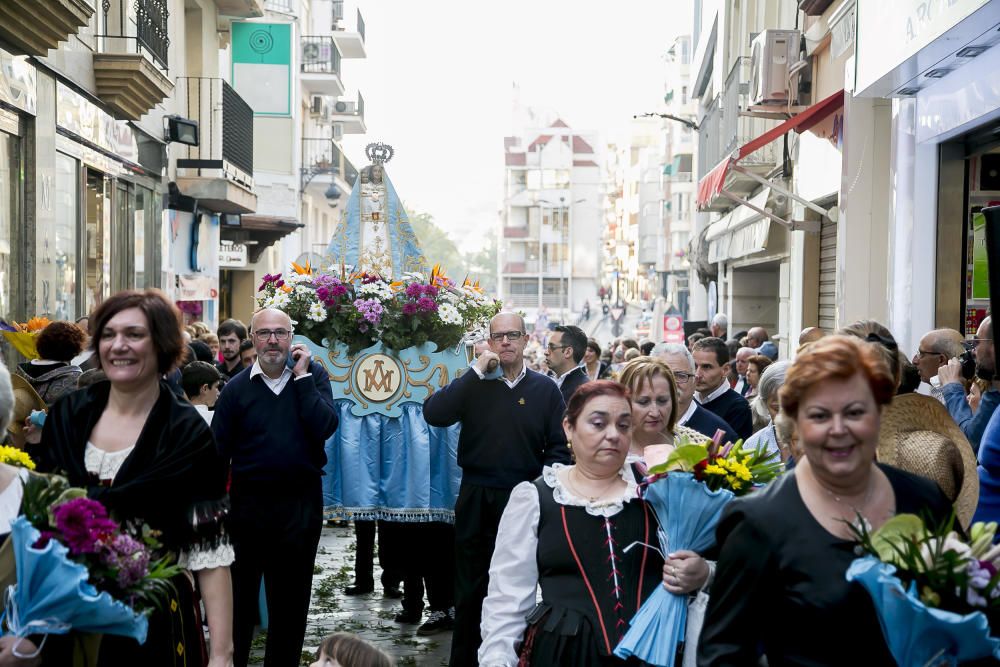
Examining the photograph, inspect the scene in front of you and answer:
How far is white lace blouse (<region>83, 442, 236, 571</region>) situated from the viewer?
151 inches

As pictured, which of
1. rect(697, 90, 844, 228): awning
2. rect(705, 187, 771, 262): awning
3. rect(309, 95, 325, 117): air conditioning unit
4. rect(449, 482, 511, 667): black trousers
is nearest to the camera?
rect(449, 482, 511, 667): black trousers

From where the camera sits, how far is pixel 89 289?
1466cm

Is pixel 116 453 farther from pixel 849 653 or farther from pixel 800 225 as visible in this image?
pixel 800 225

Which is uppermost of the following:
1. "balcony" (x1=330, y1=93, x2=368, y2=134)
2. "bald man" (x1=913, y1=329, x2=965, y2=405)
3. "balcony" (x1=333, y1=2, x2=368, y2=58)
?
"balcony" (x1=333, y1=2, x2=368, y2=58)

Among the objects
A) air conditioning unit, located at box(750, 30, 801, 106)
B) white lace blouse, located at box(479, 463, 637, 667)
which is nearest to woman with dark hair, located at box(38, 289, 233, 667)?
white lace blouse, located at box(479, 463, 637, 667)

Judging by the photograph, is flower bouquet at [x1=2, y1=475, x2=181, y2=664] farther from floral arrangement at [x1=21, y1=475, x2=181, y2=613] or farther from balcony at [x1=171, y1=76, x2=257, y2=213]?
balcony at [x1=171, y1=76, x2=257, y2=213]

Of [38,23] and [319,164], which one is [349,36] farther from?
[38,23]

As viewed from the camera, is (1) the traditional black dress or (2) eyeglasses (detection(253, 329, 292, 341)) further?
(2) eyeglasses (detection(253, 329, 292, 341))

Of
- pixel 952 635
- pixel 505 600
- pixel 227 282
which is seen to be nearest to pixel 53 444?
pixel 505 600

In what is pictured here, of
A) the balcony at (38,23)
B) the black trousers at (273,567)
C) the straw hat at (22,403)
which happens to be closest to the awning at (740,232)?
the balcony at (38,23)

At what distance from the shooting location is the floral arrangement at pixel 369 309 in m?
8.83

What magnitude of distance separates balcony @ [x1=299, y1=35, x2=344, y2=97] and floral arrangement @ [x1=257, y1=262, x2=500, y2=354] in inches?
1057

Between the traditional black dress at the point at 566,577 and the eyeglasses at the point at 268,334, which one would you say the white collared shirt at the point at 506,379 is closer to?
the eyeglasses at the point at 268,334

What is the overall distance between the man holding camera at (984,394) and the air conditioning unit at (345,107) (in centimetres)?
3866
